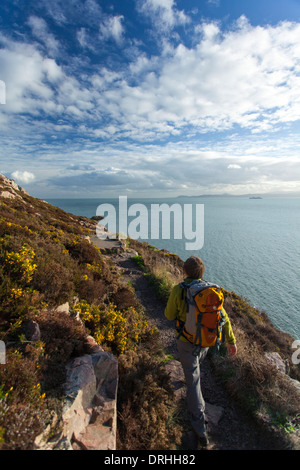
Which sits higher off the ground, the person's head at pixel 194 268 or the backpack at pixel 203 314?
the person's head at pixel 194 268

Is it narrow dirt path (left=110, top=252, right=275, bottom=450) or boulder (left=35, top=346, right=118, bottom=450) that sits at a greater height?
boulder (left=35, top=346, right=118, bottom=450)

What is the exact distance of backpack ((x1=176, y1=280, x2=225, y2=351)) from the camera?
9.91 ft

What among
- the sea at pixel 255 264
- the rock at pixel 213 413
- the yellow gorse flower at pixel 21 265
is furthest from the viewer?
the sea at pixel 255 264

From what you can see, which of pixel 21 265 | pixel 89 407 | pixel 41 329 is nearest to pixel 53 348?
pixel 41 329

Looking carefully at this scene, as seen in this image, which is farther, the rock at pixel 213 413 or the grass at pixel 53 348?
the rock at pixel 213 413

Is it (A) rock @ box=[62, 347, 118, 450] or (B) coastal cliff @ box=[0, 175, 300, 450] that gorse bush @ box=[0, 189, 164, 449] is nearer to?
(B) coastal cliff @ box=[0, 175, 300, 450]

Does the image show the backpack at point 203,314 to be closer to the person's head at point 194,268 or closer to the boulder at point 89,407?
the person's head at point 194,268

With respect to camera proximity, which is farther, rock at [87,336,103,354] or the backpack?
rock at [87,336,103,354]

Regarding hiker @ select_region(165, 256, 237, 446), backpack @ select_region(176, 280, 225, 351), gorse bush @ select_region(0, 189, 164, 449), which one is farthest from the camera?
hiker @ select_region(165, 256, 237, 446)

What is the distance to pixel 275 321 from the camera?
63.3 ft

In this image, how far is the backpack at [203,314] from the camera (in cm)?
302

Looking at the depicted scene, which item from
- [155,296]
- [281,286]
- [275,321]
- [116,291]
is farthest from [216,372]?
[281,286]

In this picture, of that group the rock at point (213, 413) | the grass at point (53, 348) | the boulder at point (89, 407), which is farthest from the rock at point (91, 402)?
the rock at point (213, 413)

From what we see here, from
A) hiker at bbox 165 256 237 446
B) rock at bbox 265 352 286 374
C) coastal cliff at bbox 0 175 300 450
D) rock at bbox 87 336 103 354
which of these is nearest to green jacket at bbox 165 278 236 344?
hiker at bbox 165 256 237 446
